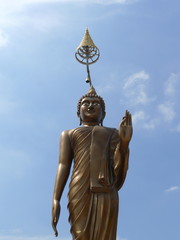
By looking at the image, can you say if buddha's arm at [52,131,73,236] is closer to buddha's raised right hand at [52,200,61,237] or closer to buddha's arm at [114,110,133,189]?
buddha's raised right hand at [52,200,61,237]

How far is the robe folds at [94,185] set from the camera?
667cm

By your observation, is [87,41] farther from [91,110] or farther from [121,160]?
[121,160]

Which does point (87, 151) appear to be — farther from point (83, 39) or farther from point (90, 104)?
point (83, 39)

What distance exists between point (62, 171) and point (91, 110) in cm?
106

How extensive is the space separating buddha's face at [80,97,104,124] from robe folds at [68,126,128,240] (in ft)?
0.92

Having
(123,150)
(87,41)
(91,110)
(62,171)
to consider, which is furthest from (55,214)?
(87,41)

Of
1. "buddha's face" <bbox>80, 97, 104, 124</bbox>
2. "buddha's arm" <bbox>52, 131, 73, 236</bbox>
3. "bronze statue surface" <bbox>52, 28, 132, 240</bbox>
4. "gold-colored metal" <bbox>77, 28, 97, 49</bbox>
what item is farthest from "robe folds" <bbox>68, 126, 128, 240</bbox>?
"gold-colored metal" <bbox>77, 28, 97, 49</bbox>

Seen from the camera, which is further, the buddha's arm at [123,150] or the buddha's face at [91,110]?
the buddha's face at [91,110]

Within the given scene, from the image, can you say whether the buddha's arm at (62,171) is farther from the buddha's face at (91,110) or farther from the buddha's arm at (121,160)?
the buddha's arm at (121,160)

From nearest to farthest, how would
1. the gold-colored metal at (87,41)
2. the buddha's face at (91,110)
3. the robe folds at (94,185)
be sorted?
1. the robe folds at (94,185)
2. the buddha's face at (91,110)
3. the gold-colored metal at (87,41)

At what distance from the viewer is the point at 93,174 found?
6.92 metres

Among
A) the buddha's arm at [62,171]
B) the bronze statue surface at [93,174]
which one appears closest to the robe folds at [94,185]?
the bronze statue surface at [93,174]

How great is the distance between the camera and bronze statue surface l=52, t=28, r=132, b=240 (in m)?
6.69

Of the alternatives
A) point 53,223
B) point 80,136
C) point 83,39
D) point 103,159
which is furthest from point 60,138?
point 83,39
